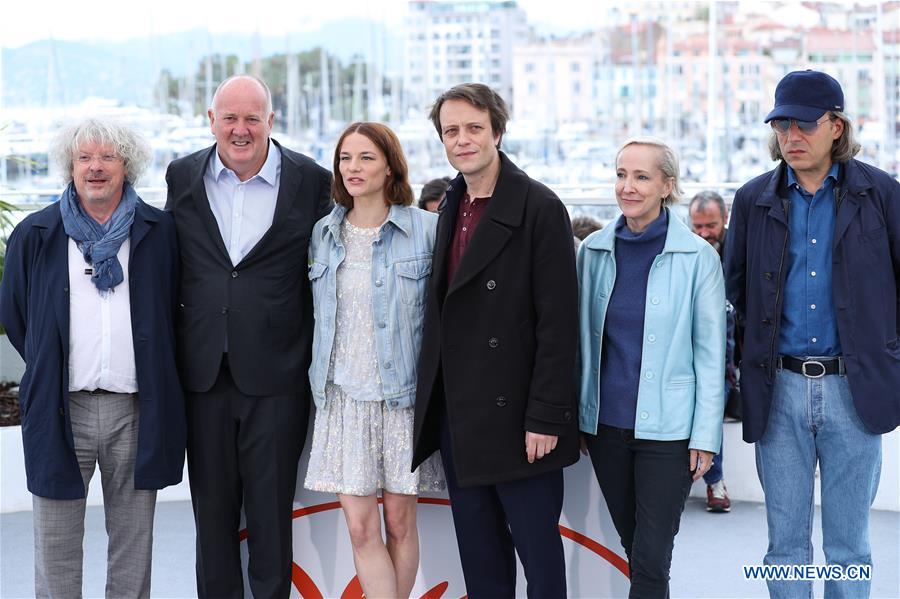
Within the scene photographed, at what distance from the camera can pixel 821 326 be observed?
8.57 ft

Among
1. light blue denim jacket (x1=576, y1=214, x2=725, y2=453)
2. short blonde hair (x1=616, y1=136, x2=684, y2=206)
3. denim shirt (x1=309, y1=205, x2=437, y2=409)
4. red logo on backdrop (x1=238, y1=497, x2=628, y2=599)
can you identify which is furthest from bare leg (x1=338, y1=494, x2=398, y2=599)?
short blonde hair (x1=616, y1=136, x2=684, y2=206)

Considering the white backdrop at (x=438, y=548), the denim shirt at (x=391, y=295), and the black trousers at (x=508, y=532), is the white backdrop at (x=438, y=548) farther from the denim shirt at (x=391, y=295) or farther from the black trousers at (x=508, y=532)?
the denim shirt at (x=391, y=295)

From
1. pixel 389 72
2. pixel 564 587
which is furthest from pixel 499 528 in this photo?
pixel 389 72

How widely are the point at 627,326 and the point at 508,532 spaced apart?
0.68 m

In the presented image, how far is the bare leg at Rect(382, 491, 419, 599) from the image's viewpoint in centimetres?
284

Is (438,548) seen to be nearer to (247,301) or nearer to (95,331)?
(247,301)

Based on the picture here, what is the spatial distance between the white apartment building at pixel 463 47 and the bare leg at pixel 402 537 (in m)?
16.2

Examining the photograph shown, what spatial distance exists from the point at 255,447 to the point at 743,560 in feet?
7.27

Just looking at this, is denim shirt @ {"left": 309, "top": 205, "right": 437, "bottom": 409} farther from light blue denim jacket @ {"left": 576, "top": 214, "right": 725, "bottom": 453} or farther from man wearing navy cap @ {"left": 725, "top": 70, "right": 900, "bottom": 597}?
man wearing navy cap @ {"left": 725, "top": 70, "right": 900, "bottom": 597}

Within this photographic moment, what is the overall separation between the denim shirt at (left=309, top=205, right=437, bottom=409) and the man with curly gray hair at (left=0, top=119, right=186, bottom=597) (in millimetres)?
441

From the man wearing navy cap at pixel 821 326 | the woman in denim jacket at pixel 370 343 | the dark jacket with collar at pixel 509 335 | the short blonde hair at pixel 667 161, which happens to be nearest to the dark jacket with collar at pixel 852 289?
the man wearing navy cap at pixel 821 326

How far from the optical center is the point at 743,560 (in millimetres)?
4074

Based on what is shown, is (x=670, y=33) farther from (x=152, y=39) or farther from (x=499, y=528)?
(x=499, y=528)

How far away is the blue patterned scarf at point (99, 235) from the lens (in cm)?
273
